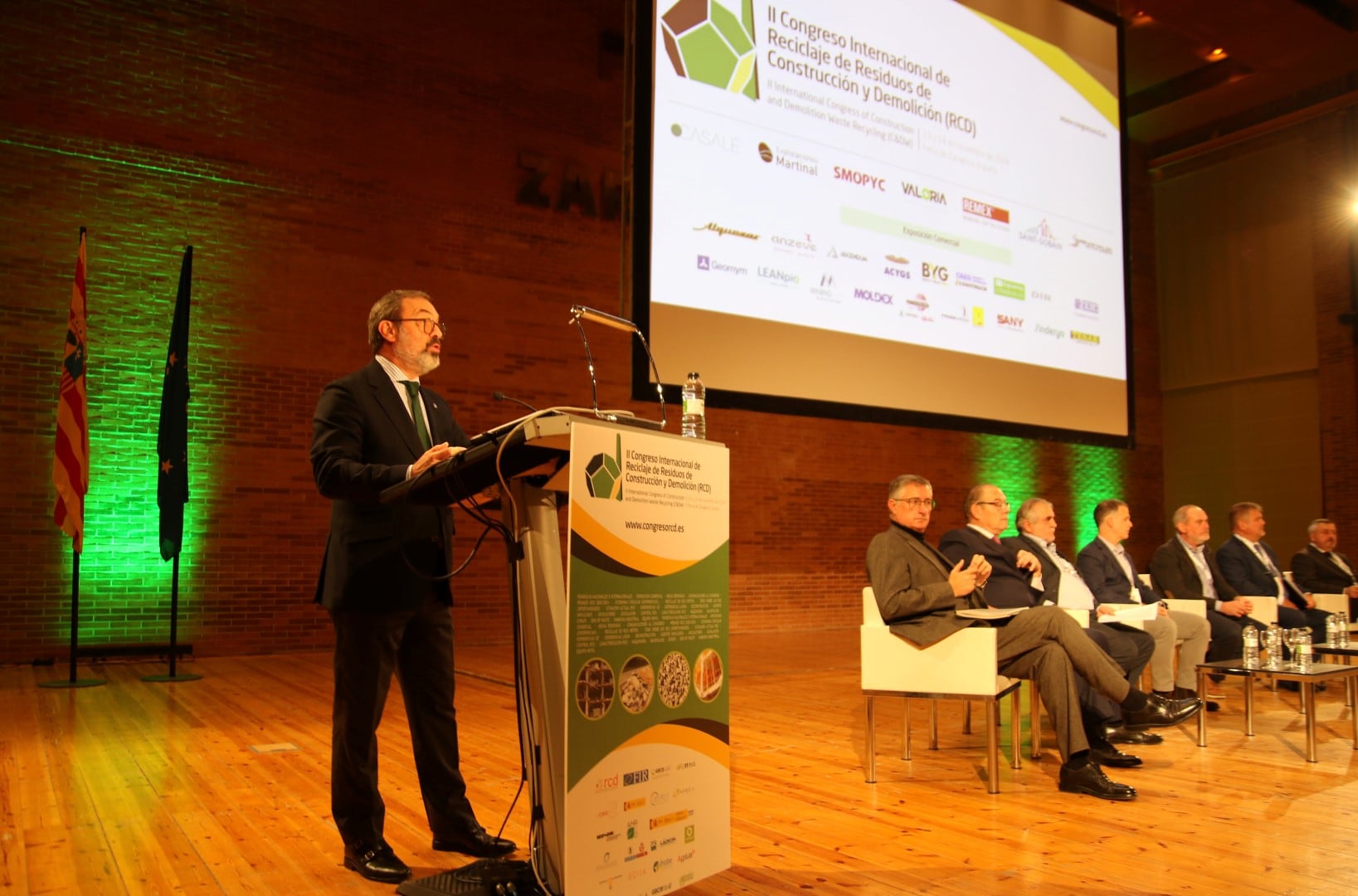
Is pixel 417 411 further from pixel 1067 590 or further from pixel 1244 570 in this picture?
pixel 1244 570

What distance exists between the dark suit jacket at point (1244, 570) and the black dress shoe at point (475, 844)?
17.2ft

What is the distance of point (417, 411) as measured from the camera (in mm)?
2797

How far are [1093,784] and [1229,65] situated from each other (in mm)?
10297

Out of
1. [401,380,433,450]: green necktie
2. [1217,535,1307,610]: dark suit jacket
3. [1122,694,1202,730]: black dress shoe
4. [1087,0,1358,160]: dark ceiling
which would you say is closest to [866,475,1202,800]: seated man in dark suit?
[1122,694,1202,730]: black dress shoe

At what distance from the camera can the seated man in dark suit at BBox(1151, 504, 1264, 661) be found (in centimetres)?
582

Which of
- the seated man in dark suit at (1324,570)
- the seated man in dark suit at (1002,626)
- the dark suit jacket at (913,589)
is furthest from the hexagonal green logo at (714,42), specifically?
the seated man in dark suit at (1324,570)

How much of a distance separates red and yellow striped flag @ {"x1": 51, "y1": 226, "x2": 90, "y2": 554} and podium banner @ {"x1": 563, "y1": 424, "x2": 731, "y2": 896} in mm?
5363

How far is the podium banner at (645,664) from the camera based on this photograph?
2.01 m

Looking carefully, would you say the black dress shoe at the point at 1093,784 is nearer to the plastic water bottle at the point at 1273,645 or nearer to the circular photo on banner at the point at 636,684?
the plastic water bottle at the point at 1273,645

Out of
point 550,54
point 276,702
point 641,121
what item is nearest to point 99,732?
point 276,702

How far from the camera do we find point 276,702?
18.0 feet

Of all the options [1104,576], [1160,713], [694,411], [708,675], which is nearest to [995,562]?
[1104,576]

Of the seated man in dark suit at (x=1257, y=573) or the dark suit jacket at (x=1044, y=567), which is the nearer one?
the dark suit jacket at (x=1044, y=567)

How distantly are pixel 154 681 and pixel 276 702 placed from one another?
1332 mm
